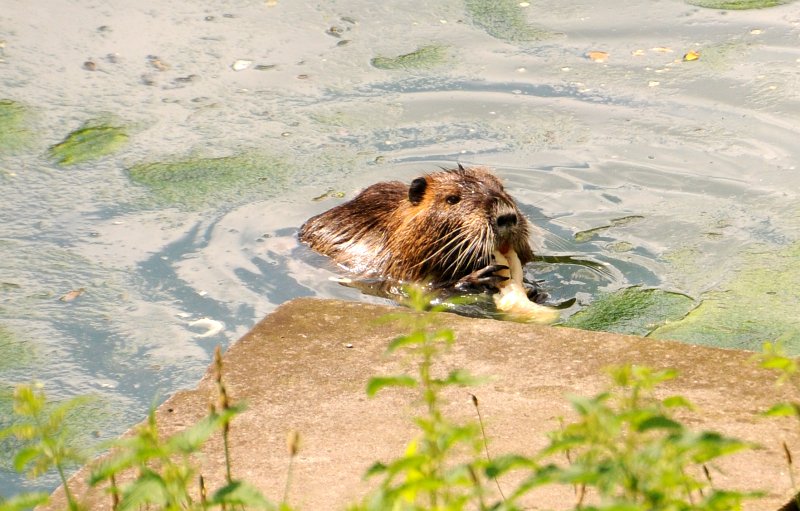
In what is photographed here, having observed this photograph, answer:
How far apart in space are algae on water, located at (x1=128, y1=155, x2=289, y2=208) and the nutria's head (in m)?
1.33

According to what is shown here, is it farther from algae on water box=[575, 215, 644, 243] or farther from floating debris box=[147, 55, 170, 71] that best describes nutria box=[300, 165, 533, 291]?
floating debris box=[147, 55, 170, 71]

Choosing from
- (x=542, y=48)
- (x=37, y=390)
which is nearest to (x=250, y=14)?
(x=542, y=48)

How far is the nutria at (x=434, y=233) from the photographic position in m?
6.59

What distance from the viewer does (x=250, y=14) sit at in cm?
1030

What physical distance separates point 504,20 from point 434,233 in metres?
3.89

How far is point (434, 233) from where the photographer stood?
22.0 feet

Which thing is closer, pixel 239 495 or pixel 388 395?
pixel 239 495

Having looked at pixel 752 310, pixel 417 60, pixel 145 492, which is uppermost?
pixel 145 492

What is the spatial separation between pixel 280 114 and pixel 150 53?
4.94 feet

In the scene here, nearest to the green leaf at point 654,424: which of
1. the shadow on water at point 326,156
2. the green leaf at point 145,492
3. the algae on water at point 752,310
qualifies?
the green leaf at point 145,492

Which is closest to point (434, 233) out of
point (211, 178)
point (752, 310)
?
point (752, 310)

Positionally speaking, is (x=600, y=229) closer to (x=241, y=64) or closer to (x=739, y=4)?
(x=241, y=64)

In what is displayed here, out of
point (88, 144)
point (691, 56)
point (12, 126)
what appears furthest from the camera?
point (691, 56)

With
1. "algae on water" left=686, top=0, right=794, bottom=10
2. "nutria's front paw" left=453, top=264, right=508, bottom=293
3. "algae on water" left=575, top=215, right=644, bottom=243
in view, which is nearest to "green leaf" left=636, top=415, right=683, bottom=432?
"nutria's front paw" left=453, top=264, right=508, bottom=293
